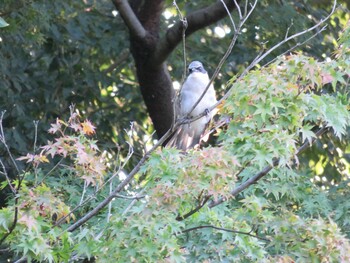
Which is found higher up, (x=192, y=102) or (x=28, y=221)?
(x=28, y=221)

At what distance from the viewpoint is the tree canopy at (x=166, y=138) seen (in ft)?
15.4

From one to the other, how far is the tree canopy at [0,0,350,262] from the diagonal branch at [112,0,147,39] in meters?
0.01

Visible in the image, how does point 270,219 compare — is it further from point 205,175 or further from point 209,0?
point 209,0

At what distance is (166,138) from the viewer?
485 centimetres

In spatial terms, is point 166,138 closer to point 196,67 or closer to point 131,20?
point 131,20

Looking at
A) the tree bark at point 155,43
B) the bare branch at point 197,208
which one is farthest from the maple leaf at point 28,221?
the tree bark at point 155,43

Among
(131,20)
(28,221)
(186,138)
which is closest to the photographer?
(28,221)

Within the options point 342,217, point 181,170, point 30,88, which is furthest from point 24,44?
point 181,170

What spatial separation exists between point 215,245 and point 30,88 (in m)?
3.75

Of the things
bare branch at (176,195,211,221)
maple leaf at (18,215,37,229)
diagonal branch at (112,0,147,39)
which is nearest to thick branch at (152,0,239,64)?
diagonal branch at (112,0,147,39)

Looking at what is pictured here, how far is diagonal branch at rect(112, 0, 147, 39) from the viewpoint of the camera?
7.36 m

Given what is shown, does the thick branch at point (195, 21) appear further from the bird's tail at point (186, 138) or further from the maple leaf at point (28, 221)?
the maple leaf at point (28, 221)

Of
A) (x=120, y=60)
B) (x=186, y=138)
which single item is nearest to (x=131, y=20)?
(x=186, y=138)

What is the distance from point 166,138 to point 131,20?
2658 mm
